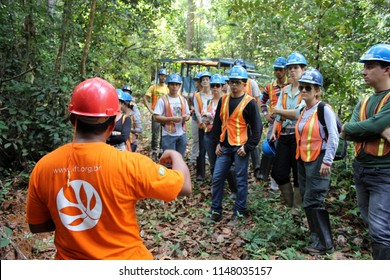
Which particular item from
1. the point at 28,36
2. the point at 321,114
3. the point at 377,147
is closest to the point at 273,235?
the point at 321,114

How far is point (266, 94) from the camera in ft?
21.6

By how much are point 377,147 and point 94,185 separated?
2.54m

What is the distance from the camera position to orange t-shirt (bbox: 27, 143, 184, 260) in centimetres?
185

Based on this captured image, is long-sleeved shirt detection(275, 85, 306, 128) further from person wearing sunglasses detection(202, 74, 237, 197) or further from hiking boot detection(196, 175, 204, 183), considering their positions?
hiking boot detection(196, 175, 204, 183)

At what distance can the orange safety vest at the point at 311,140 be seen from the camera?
4066mm

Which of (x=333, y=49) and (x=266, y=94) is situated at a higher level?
(x=333, y=49)

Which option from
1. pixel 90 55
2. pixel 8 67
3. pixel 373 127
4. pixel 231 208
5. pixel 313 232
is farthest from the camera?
pixel 90 55

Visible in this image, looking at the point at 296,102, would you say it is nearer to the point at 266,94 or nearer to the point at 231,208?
the point at 266,94

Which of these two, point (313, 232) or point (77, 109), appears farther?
point (313, 232)

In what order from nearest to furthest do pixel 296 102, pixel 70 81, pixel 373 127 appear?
pixel 373 127 → pixel 296 102 → pixel 70 81

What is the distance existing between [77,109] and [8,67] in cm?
605

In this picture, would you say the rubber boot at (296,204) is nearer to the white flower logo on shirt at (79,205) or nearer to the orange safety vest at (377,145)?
the orange safety vest at (377,145)
